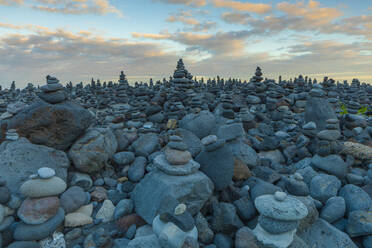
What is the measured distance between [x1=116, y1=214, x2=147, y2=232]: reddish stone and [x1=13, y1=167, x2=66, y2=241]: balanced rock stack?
115 centimetres

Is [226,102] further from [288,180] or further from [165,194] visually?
[165,194]

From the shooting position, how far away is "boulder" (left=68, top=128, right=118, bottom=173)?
6.53 meters

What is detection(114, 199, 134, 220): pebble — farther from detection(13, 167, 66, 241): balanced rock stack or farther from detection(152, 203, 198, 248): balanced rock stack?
detection(152, 203, 198, 248): balanced rock stack

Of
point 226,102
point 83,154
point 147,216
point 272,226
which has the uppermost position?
point 226,102

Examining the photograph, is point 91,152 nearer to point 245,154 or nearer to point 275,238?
point 245,154

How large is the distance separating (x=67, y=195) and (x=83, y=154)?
129cm

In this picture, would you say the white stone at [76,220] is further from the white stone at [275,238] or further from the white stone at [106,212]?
the white stone at [275,238]

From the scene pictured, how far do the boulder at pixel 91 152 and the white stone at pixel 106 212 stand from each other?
1247 millimetres

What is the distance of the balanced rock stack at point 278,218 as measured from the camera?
13.2 ft

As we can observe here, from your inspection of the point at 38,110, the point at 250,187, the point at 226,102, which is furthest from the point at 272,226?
the point at 226,102

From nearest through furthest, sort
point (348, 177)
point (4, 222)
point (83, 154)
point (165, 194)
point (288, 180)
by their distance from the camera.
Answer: point (4, 222) < point (165, 194) < point (288, 180) < point (83, 154) < point (348, 177)

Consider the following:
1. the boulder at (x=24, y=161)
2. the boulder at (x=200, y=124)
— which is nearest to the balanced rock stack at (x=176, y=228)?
the boulder at (x=24, y=161)

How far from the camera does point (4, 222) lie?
473 cm

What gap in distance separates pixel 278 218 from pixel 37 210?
4364 mm
